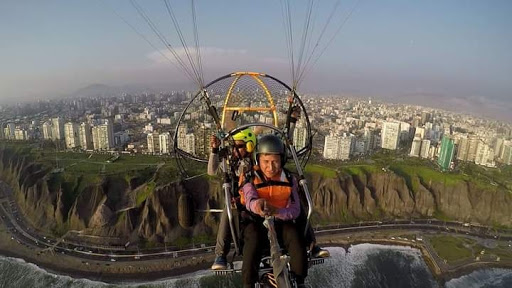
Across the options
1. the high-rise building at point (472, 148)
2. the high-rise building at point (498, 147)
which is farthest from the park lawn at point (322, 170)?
the high-rise building at point (498, 147)

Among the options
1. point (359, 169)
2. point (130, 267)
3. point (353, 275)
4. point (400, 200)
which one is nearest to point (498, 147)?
point (400, 200)

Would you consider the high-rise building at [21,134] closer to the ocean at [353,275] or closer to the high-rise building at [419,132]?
the ocean at [353,275]

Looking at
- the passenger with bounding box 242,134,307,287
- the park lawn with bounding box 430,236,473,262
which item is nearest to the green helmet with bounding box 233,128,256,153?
the passenger with bounding box 242,134,307,287

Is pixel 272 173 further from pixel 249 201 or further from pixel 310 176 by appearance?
pixel 310 176

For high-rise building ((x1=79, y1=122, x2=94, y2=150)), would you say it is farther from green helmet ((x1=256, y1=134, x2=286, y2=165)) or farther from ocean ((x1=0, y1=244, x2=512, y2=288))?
green helmet ((x1=256, y1=134, x2=286, y2=165))

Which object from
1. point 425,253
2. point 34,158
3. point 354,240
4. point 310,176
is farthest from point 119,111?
point 425,253

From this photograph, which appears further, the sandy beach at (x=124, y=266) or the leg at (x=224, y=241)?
the sandy beach at (x=124, y=266)
